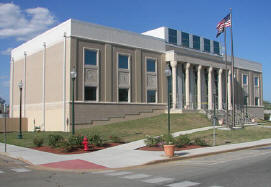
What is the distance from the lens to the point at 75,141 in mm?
17828

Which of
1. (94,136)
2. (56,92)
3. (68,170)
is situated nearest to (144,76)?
(56,92)

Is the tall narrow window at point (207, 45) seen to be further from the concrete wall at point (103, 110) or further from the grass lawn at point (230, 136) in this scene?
the grass lawn at point (230, 136)

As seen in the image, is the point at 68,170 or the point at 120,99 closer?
the point at 68,170

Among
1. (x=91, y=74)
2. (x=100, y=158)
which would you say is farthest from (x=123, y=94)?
(x=100, y=158)

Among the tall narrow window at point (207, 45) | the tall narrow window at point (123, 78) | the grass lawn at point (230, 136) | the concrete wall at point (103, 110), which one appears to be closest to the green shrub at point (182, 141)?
the grass lawn at point (230, 136)

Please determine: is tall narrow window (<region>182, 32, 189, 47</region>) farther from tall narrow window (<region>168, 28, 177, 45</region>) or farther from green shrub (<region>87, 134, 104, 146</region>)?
green shrub (<region>87, 134, 104, 146</region>)

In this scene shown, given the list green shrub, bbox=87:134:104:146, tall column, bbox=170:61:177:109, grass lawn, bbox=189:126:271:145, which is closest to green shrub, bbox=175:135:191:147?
grass lawn, bbox=189:126:271:145

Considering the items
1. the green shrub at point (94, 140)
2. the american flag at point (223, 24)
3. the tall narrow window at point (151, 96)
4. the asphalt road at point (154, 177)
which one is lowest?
the asphalt road at point (154, 177)

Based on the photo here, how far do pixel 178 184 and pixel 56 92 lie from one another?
83.0 ft

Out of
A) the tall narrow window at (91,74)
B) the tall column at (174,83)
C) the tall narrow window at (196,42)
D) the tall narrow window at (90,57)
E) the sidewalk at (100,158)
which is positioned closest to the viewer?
the sidewalk at (100,158)

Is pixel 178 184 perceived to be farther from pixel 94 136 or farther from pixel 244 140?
pixel 244 140

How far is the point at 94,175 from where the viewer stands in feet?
36.9

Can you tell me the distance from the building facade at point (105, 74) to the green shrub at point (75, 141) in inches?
460

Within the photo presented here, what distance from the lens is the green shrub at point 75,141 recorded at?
57.8 ft
